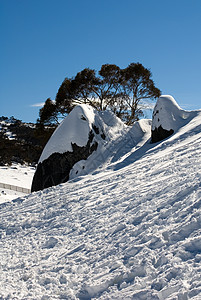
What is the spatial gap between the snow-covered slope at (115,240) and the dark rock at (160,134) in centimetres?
411

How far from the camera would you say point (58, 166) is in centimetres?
1248

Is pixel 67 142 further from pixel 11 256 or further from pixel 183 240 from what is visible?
pixel 183 240

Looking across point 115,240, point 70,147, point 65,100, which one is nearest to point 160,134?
point 70,147

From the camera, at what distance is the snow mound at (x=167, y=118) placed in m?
12.9

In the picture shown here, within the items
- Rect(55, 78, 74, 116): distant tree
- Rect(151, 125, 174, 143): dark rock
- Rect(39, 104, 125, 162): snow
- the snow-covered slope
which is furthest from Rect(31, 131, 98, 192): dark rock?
Rect(55, 78, 74, 116): distant tree

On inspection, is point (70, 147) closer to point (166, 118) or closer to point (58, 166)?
point (58, 166)

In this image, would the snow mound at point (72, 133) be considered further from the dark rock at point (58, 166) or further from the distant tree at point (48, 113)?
the distant tree at point (48, 113)

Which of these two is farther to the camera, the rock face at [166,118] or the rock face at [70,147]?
the rock face at [166,118]

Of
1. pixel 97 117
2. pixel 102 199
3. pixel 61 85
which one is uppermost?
pixel 61 85

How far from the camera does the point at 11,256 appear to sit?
552 centimetres

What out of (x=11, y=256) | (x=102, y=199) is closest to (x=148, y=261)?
(x=11, y=256)

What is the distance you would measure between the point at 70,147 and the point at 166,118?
166 inches

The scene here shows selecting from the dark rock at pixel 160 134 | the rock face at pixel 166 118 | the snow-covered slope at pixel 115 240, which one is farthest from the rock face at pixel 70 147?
the snow-covered slope at pixel 115 240

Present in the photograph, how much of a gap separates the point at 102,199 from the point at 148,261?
337 cm
